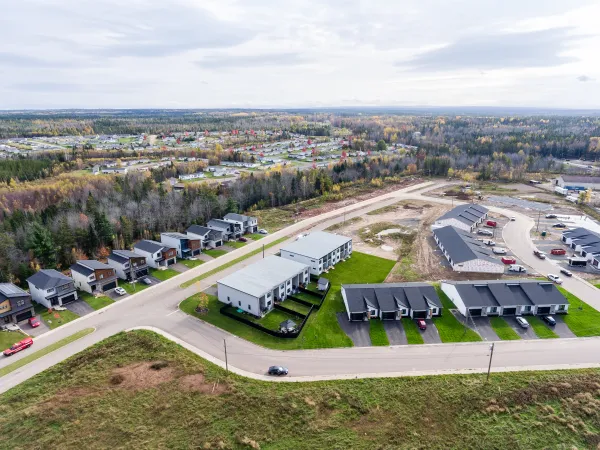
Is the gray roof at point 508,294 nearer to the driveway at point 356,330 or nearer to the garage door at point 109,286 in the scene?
the driveway at point 356,330

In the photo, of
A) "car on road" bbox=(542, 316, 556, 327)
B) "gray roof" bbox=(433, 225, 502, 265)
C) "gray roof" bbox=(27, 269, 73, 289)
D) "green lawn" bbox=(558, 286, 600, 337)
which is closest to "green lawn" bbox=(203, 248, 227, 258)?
"gray roof" bbox=(27, 269, 73, 289)

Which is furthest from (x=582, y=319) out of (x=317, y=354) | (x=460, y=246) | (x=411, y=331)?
(x=317, y=354)

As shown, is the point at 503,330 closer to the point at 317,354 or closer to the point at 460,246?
the point at 460,246

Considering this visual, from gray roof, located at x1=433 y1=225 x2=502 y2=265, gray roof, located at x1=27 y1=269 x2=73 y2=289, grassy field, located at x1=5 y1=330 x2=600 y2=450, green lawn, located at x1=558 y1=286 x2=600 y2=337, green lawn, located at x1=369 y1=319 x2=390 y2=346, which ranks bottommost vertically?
grassy field, located at x1=5 y1=330 x2=600 y2=450

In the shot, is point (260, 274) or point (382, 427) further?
point (260, 274)

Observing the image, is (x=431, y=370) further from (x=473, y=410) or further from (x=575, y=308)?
(x=575, y=308)

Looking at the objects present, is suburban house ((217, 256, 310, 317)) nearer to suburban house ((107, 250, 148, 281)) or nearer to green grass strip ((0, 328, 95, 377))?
suburban house ((107, 250, 148, 281))

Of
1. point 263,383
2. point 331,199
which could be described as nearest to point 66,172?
point 331,199
